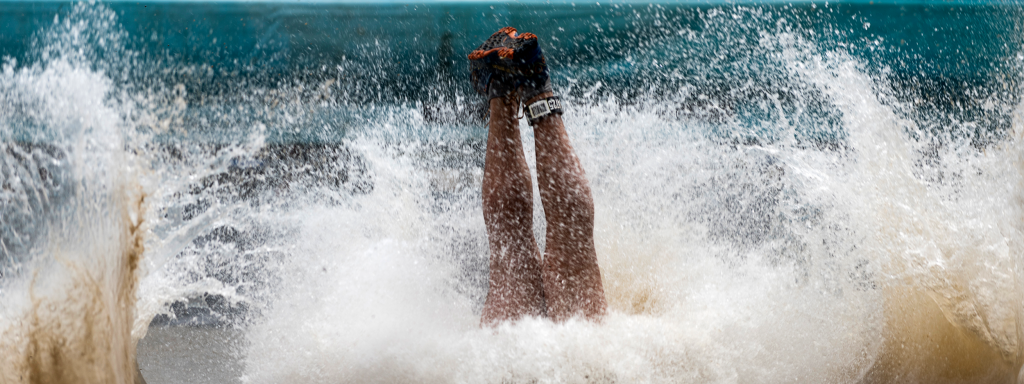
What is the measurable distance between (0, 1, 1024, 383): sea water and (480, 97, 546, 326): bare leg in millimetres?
87

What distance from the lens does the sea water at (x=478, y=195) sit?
24.0 inches

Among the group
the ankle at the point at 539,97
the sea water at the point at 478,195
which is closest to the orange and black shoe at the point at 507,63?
the ankle at the point at 539,97

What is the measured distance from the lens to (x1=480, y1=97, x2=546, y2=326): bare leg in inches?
29.2

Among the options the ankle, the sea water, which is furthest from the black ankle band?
the sea water

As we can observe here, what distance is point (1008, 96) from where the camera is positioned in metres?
1.64

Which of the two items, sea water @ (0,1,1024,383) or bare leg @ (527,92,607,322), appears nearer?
sea water @ (0,1,1024,383)

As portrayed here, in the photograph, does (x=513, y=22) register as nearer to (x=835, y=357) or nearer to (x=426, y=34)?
(x=426, y=34)

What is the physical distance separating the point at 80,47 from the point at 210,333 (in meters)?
→ 1.48

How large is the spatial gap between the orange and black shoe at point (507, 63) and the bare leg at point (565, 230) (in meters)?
0.04

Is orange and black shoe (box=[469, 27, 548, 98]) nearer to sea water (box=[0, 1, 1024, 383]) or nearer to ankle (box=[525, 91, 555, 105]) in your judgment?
ankle (box=[525, 91, 555, 105])

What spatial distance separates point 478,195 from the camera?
127 centimetres

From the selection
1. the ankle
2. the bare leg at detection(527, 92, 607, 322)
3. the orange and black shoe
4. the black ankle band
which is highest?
the orange and black shoe

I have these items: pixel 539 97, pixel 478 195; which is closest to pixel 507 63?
pixel 539 97

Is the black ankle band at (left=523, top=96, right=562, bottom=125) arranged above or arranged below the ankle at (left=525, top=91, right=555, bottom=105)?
below
